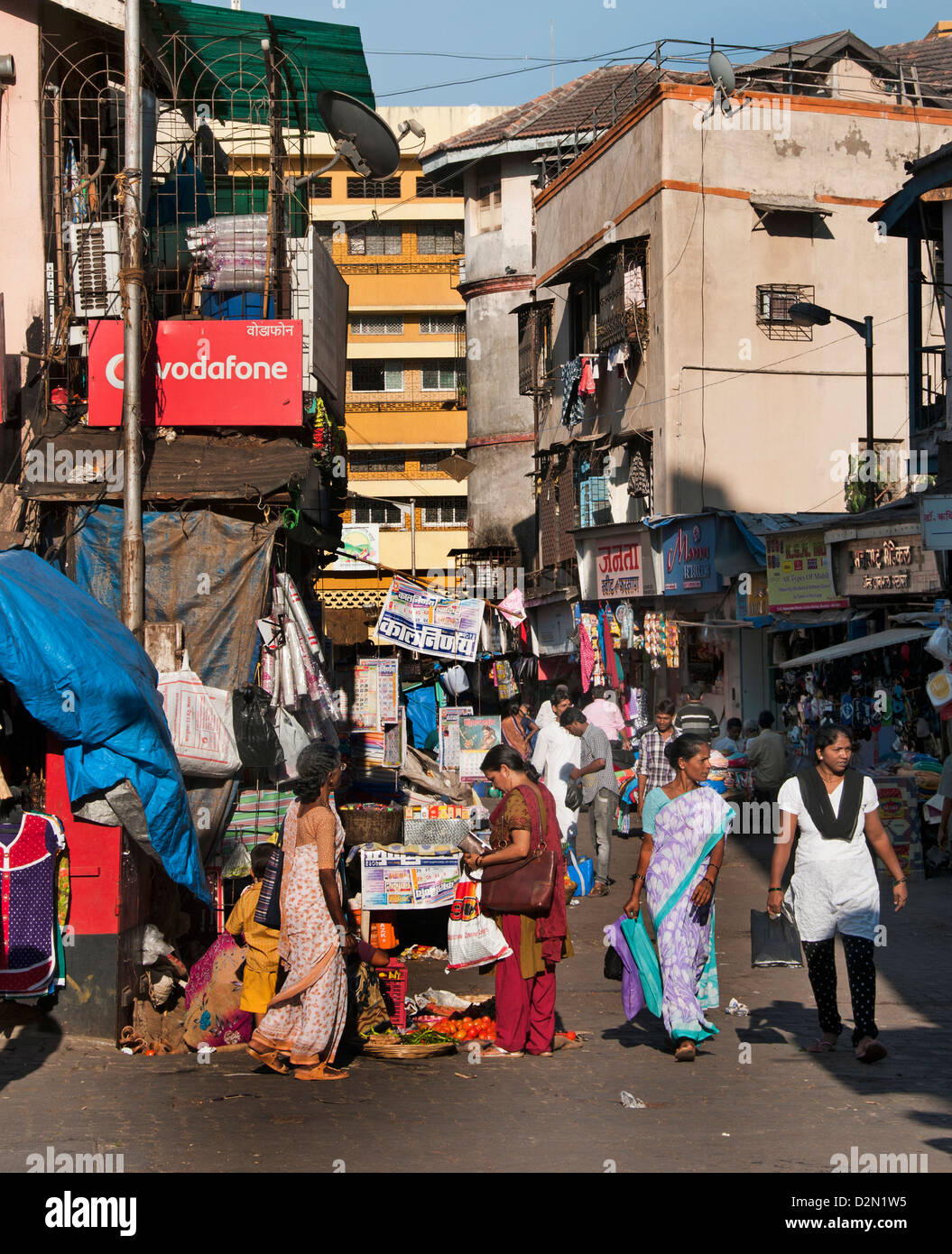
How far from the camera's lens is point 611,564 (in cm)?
2583

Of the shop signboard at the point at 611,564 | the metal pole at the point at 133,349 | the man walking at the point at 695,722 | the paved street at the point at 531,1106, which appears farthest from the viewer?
the shop signboard at the point at 611,564

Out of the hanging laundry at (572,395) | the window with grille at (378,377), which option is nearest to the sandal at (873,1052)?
the hanging laundry at (572,395)

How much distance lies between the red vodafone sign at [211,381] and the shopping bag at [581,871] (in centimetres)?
475

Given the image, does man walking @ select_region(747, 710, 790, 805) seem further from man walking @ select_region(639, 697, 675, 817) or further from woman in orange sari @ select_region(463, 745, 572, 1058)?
woman in orange sari @ select_region(463, 745, 572, 1058)

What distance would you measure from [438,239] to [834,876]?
4573cm

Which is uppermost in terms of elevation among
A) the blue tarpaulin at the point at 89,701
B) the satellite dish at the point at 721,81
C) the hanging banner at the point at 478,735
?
the satellite dish at the point at 721,81

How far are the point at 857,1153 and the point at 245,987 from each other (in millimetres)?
3555

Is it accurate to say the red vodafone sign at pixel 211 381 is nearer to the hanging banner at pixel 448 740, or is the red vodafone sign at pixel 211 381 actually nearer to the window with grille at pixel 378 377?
the hanging banner at pixel 448 740

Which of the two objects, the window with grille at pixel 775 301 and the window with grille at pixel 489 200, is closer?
the window with grille at pixel 775 301

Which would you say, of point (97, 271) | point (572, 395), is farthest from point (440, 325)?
point (97, 271)

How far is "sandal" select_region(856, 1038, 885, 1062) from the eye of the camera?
7.19m

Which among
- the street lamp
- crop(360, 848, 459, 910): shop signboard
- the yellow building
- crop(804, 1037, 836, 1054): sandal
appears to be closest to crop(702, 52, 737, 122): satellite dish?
the street lamp

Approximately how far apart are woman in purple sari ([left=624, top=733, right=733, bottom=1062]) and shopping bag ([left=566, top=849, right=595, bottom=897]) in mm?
5503

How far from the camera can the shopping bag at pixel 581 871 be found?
13.3 metres
